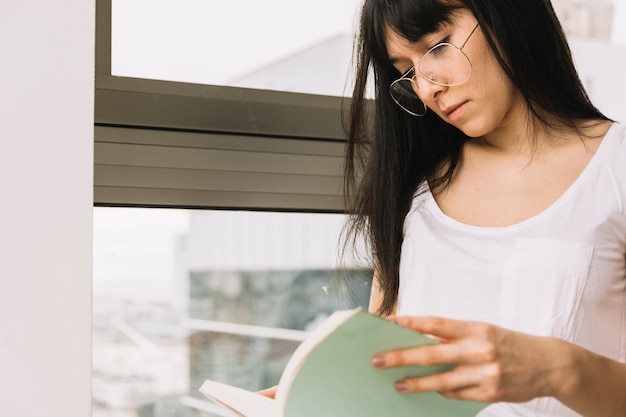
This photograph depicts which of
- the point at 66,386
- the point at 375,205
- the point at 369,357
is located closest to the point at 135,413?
the point at 66,386

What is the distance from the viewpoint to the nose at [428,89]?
1146mm

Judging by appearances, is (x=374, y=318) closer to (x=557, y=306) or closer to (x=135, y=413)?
(x=557, y=306)

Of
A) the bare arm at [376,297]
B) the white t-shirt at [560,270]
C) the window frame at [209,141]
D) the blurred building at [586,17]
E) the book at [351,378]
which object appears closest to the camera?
the book at [351,378]

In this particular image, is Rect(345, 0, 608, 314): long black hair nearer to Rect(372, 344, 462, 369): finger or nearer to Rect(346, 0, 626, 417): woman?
Rect(346, 0, 626, 417): woman

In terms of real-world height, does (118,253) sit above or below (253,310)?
above

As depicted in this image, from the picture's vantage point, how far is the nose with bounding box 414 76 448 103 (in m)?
1.15

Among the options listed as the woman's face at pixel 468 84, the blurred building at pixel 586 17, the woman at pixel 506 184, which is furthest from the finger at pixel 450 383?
the blurred building at pixel 586 17

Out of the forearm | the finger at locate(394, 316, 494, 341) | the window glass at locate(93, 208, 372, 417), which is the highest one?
the finger at locate(394, 316, 494, 341)

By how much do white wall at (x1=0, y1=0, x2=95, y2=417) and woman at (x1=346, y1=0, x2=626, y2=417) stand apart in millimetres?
457

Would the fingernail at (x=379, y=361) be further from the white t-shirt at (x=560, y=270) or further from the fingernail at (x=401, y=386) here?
the white t-shirt at (x=560, y=270)

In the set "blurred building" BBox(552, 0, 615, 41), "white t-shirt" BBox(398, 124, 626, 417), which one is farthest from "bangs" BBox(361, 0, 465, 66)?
"blurred building" BBox(552, 0, 615, 41)

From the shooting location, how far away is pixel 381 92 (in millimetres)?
1320

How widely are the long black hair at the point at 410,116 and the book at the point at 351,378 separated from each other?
48 centimetres

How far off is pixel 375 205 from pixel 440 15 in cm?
36
